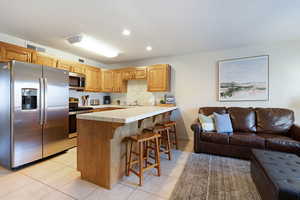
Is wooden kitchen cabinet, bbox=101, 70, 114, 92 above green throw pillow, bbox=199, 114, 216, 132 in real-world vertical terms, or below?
above

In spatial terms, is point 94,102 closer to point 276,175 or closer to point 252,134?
point 252,134

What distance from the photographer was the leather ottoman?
4.09ft

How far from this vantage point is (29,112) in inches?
96.2

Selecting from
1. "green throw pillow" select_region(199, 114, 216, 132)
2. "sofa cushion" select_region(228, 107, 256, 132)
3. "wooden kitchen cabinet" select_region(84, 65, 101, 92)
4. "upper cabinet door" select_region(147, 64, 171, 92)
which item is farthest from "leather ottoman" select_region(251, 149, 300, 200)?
"wooden kitchen cabinet" select_region(84, 65, 101, 92)

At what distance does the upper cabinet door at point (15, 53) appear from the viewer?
255cm

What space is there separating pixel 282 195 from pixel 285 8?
2.40 meters

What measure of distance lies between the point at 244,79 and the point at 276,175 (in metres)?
2.62

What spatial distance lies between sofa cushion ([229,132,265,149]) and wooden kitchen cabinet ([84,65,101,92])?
12.9ft

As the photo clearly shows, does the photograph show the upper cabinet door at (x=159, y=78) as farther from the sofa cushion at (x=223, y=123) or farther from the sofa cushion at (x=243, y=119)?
the sofa cushion at (x=243, y=119)

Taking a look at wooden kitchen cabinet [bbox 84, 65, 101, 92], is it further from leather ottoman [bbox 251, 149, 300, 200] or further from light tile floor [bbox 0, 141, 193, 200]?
leather ottoman [bbox 251, 149, 300, 200]

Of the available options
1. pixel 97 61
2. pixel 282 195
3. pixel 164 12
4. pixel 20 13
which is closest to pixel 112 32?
pixel 164 12

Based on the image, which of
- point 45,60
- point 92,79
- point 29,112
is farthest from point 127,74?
point 29,112

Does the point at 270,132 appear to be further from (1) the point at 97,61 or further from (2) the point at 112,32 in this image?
(1) the point at 97,61

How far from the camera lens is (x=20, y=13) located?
6.98 ft
